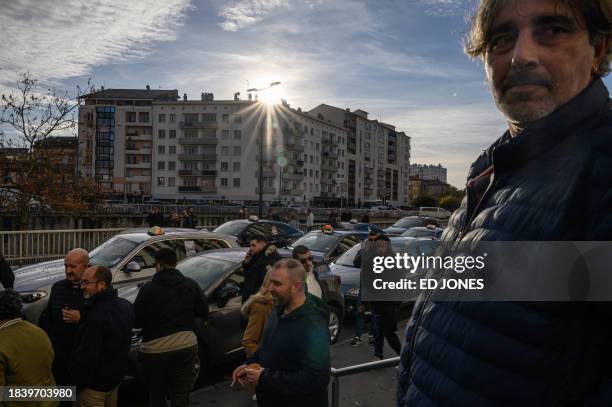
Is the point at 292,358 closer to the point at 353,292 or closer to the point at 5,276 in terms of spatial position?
the point at 5,276

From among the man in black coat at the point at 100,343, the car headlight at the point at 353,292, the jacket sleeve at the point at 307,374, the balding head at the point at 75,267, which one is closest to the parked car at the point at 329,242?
the car headlight at the point at 353,292

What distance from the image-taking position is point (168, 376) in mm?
4828

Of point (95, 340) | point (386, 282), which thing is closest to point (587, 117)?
point (95, 340)

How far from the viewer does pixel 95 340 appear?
13.3 feet

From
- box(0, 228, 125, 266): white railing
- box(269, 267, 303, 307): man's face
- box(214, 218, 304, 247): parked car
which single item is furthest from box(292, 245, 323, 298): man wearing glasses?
box(0, 228, 125, 266): white railing

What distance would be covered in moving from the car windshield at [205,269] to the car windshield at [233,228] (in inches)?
310

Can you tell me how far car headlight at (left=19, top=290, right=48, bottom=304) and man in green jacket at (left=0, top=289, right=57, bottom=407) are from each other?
122 inches

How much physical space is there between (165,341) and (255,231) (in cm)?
1097

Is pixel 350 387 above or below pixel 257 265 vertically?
below

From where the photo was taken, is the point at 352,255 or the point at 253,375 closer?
the point at 253,375

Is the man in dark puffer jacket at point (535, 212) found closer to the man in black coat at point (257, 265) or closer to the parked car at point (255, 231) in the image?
the man in black coat at point (257, 265)

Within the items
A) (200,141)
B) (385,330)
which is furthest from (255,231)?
(200,141)

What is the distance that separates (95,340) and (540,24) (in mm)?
4178

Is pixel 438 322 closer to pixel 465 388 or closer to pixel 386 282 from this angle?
pixel 465 388
